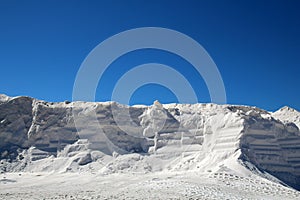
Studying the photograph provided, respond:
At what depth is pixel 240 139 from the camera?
1226 inches

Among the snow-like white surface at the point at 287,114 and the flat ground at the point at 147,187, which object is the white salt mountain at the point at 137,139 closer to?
the flat ground at the point at 147,187

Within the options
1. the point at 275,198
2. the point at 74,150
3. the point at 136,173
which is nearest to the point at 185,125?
the point at 136,173

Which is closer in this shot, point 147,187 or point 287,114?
point 147,187

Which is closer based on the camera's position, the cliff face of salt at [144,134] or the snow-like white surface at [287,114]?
the cliff face of salt at [144,134]

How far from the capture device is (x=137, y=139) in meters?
36.5

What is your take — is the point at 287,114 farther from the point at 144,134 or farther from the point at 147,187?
the point at 147,187

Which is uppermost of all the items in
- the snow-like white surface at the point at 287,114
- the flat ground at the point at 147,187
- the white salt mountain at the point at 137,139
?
the snow-like white surface at the point at 287,114

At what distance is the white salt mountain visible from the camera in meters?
32.3

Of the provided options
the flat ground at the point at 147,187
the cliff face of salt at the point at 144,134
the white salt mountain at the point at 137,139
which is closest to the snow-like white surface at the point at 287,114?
the white salt mountain at the point at 137,139

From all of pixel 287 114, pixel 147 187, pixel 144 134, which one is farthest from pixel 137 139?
pixel 287 114

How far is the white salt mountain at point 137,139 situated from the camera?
32.3 meters

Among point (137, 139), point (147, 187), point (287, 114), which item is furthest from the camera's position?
point (287, 114)

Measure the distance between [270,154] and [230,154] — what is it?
5.36 m

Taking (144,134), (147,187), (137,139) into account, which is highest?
(144,134)
